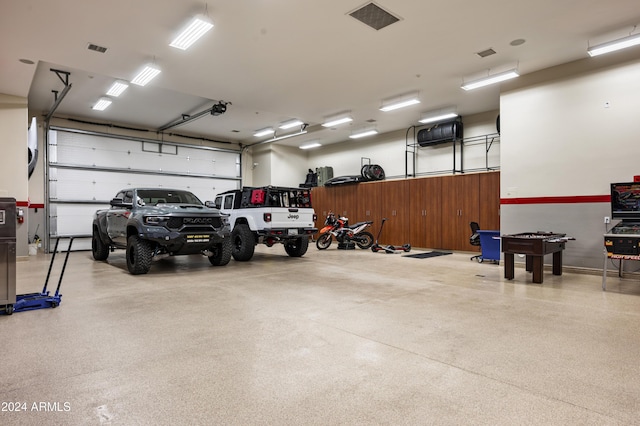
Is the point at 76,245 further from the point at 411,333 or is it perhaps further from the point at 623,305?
the point at 623,305

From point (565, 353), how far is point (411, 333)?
46.8 inches

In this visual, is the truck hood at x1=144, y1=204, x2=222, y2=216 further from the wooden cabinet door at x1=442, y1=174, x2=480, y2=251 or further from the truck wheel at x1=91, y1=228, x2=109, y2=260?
the wooden cabinet door at x1=442, y1=174, x2=480, y2=251

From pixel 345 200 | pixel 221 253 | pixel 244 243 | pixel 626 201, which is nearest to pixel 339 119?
pixel 345 200

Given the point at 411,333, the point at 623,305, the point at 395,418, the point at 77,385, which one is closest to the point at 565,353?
the point at 411,333

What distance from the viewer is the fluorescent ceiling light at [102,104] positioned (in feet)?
32.5

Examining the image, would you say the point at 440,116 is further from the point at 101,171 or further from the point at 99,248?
the point at 101,171

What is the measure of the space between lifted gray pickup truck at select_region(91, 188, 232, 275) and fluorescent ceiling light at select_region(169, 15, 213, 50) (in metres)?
2.83

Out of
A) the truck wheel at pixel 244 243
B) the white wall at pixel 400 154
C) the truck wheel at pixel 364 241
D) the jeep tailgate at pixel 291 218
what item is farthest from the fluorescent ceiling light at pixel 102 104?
the white wall at pixel 400 154

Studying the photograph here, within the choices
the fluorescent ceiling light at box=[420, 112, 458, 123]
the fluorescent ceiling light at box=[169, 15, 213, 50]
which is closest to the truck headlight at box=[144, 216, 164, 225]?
the fluorescent ceiling light at box=[169, 15, 213, 50]

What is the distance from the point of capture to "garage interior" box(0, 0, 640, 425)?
86.4 inches

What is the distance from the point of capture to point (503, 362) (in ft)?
8.51

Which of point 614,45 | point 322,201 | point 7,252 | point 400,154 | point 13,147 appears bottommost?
point 7,252

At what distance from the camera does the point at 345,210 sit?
45.7ft

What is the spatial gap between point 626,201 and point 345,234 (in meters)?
6.98
